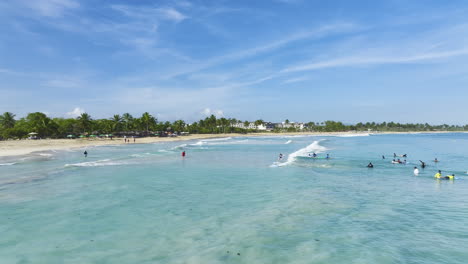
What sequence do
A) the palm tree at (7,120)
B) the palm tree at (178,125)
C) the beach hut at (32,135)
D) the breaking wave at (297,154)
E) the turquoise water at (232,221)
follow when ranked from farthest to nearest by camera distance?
the palm tree at (178,125)
the palm tree at (7,120)
the beach hut at (32,135)
the breaking wave at (297,154)
the turquoise water at (232,221)

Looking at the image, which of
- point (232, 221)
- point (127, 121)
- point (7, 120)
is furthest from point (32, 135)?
point (232, 221)

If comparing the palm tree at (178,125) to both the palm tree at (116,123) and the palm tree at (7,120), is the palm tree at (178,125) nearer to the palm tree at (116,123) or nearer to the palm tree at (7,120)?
the palm tree at (116,123)

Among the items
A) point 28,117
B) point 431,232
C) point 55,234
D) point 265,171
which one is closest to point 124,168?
point 265,171

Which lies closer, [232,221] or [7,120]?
[232,221]

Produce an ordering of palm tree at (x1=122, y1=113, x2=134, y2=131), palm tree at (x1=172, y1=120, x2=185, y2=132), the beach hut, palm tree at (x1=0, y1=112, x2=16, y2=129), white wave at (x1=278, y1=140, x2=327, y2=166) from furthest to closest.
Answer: palm tree at (x1=172, y1=120, x2=185, y2=132) → palm tree at (x1=122, y1=113, x2=134, y2=131) → palm tree at (x1=0, y1=112, x2=16, y2=129) → the beach hut → white wave at (x1=278, y1=140, x2=327, y2=166)

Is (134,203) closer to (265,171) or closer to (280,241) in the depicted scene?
(280,241)

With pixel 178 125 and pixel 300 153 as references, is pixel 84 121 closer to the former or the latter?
pixel 178 125

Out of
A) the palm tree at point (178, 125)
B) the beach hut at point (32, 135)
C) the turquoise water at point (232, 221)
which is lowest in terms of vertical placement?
the turquoise water at point (232, 221)

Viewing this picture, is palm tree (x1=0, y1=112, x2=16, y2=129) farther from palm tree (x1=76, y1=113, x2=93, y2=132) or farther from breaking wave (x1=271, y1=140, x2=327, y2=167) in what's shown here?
breaking wave (x1=271, y1=140, x2=327, y2=167)

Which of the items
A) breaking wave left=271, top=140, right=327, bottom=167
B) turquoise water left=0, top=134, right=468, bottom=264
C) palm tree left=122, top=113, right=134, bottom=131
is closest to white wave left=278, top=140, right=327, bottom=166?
breaking wave left=271, top=140, right=327, bottom=167

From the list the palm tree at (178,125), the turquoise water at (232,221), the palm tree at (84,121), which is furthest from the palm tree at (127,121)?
the turquoise water at (232,221)

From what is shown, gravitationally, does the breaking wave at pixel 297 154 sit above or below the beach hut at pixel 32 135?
below

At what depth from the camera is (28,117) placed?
87.8 metres

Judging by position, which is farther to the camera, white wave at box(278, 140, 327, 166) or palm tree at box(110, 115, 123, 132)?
palm tree at box(110, 115, 123, 132)
